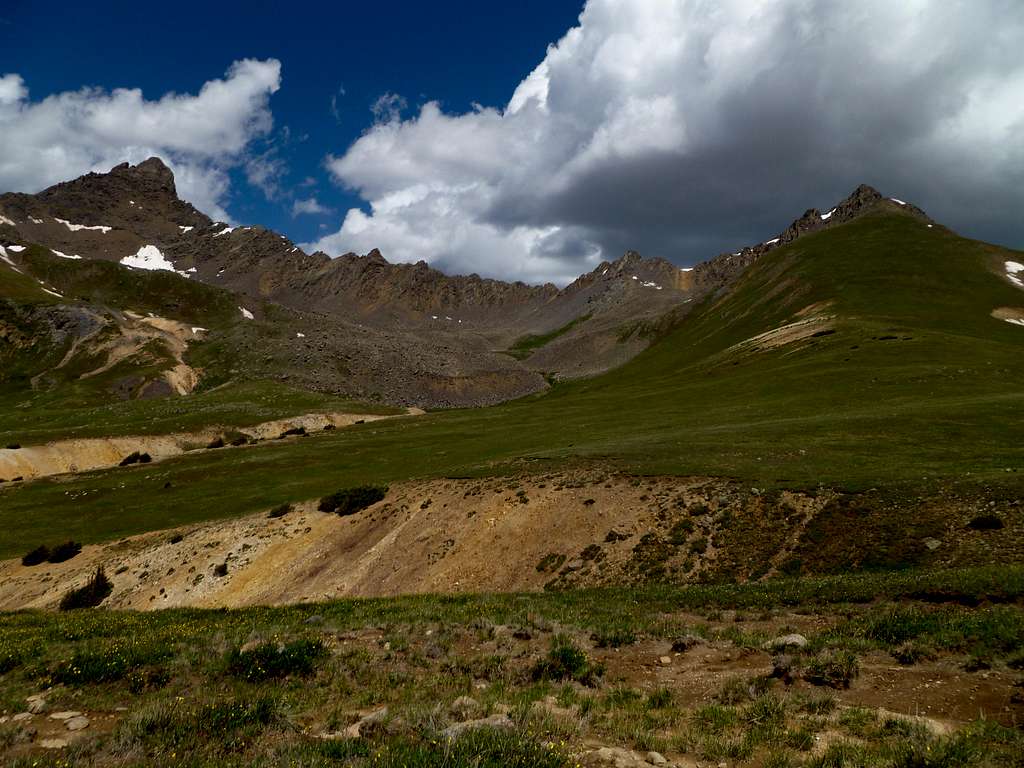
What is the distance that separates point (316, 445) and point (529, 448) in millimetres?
31487

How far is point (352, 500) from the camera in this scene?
41969mm

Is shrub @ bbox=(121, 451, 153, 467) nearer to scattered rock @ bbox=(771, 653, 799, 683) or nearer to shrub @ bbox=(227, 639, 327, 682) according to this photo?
shrub @ bbox=(227, 639, 327, 682)

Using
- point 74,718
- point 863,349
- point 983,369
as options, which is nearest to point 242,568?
point 74,718

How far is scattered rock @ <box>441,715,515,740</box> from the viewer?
29.7 feet

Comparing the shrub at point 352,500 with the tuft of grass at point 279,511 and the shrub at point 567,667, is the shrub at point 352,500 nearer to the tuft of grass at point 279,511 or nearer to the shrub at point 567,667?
the tuft of grass at point 279,511

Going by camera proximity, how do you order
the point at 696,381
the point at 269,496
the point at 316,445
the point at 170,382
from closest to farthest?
the point at 269,496 → the point at 316,445 → the point at 696,381 → the point at 170,382

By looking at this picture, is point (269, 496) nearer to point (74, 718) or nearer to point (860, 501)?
point (74, 718)

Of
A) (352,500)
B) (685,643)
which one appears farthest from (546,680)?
(352,500)

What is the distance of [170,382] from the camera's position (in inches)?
5778

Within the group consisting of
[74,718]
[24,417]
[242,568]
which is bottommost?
[242,568]

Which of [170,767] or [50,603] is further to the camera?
[50,603]

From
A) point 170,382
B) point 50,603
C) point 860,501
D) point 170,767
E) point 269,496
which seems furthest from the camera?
point 170,382

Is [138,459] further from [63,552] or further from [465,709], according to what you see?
[465,709]

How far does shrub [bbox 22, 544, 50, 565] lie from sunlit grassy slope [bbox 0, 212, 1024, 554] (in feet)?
13.4
